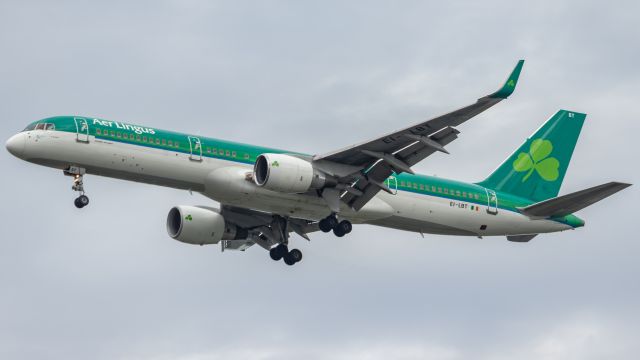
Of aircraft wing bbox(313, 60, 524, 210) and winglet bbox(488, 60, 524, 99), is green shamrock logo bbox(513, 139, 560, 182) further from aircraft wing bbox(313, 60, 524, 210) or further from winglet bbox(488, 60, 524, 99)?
winglet bbox(488, 60, 524, 99)

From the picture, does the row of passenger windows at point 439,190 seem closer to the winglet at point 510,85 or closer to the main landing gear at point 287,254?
the main landing gear at point 287,254

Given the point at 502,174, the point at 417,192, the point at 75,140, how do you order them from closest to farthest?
1. the point at 75,140
2. the point at 417,192
3. the point at 502,174

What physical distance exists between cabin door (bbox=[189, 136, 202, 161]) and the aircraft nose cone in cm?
669

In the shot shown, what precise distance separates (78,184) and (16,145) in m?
2.88

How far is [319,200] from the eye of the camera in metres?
53.3

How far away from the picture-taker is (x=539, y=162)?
6188 cm

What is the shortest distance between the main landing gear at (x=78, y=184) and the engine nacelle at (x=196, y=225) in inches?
268

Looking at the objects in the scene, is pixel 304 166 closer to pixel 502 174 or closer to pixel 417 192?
pixel 417 192

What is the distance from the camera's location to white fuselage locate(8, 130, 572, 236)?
165 ft

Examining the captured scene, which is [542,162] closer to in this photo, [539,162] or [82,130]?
[539,162]

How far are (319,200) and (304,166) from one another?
229 cm

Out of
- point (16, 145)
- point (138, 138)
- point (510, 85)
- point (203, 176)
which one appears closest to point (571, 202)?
point (510, 85)

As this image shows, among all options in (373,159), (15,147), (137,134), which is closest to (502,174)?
(373,159)

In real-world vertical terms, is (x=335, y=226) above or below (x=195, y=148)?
below
